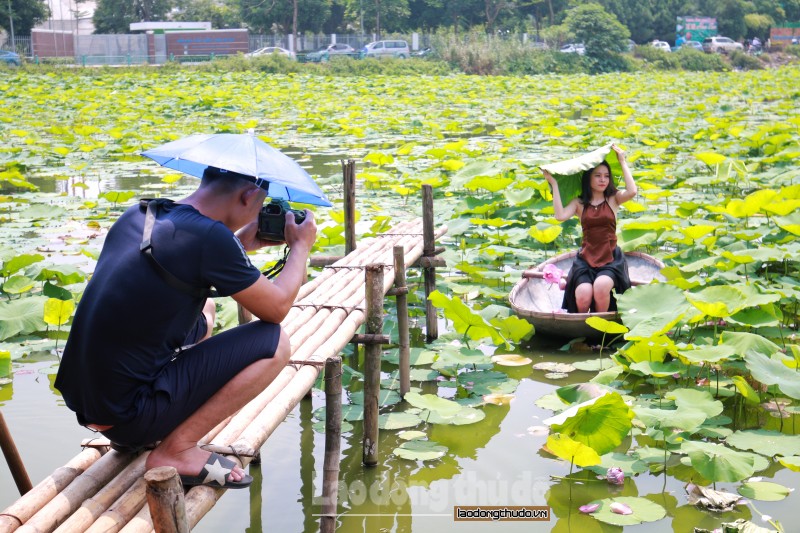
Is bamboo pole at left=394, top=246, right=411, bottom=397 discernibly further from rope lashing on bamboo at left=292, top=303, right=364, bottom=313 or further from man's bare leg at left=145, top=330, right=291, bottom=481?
man's bare leg at left=145, top=330, right=291, bottom=481

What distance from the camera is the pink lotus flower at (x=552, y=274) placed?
4.40 meters

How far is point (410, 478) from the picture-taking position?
2928 millimetres

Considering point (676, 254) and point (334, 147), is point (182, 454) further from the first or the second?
point (334, 147)

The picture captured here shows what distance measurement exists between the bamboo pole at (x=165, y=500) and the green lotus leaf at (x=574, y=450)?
1.20m

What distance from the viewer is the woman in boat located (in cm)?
411

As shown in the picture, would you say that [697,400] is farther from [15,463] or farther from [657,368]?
[15,463]

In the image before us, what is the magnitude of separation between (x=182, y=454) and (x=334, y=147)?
379 inches

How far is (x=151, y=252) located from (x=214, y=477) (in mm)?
542

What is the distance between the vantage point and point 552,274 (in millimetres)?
4414

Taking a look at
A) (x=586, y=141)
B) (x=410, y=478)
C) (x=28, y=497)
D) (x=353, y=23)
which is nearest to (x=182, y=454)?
(x=28, y=497)

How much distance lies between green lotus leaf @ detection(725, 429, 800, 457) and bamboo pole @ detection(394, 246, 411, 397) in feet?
4.04

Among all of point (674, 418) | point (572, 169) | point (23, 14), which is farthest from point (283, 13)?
point (674, 418)

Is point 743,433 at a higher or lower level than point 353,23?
lower

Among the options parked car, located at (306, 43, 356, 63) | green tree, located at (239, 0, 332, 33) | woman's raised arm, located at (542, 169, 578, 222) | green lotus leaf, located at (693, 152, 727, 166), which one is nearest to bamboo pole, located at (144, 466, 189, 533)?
woman's raised arm, located at (542, 169, 578, 222)
